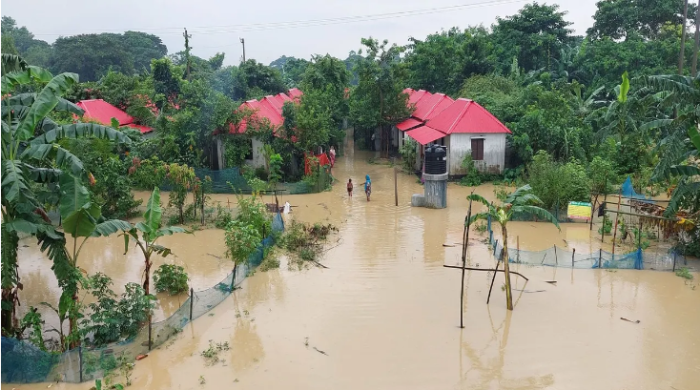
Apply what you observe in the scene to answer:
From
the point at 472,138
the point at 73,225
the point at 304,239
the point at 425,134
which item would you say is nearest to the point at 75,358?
the point at 73,225

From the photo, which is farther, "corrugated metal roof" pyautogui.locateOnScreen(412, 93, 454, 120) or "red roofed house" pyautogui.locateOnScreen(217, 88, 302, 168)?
"corrugated metal roof" pyautogui.locateOnScreen(412, 93, 454, 120)

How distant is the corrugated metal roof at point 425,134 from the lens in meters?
23.1

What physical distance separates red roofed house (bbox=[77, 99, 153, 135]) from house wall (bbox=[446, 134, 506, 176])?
45.2ft

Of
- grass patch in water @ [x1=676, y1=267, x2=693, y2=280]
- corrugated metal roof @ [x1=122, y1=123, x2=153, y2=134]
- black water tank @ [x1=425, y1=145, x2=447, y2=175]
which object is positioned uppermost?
corrugated metal roof @ [x1=122, y1=123, x2=153, y2=134]

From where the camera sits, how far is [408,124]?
2830cm

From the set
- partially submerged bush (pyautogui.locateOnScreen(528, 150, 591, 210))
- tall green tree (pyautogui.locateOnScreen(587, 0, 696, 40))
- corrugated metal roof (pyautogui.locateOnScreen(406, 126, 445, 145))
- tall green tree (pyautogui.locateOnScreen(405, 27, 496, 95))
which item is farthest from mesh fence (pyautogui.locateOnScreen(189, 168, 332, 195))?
tall green tree (pyautogui.locateOnScreen(587, 0, 696, 40))

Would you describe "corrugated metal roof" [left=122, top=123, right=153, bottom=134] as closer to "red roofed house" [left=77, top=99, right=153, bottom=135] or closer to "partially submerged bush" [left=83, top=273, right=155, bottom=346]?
"red roofed house" [left=77, top=99, right=153, bottom=135]

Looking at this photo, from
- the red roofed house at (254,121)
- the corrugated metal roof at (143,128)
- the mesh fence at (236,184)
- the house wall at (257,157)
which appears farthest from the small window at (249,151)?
the corrugated metal roof at (143,128)

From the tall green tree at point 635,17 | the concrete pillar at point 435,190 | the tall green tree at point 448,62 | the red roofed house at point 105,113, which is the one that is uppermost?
the tall green tree at point 635,17

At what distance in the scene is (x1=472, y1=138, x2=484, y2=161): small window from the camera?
2330cm

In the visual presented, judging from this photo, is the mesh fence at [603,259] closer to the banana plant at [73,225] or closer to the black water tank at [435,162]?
the black water tank at [435,162]

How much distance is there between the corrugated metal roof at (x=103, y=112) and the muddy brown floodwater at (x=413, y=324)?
1074 centimetres

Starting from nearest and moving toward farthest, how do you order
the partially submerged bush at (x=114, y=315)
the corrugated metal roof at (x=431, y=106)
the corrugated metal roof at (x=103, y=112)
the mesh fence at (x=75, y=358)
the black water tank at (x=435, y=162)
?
the mesh fence at (x=75, y=358), the partially submerged bush at (x=114, y=315), the black water tank at (x=435, y=162), the corrugated metal roof at (x=103, y=112), the corrugated metal roof at (x=431, y=106)

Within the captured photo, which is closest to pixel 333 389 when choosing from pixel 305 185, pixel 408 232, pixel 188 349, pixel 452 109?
pixel 188 349
